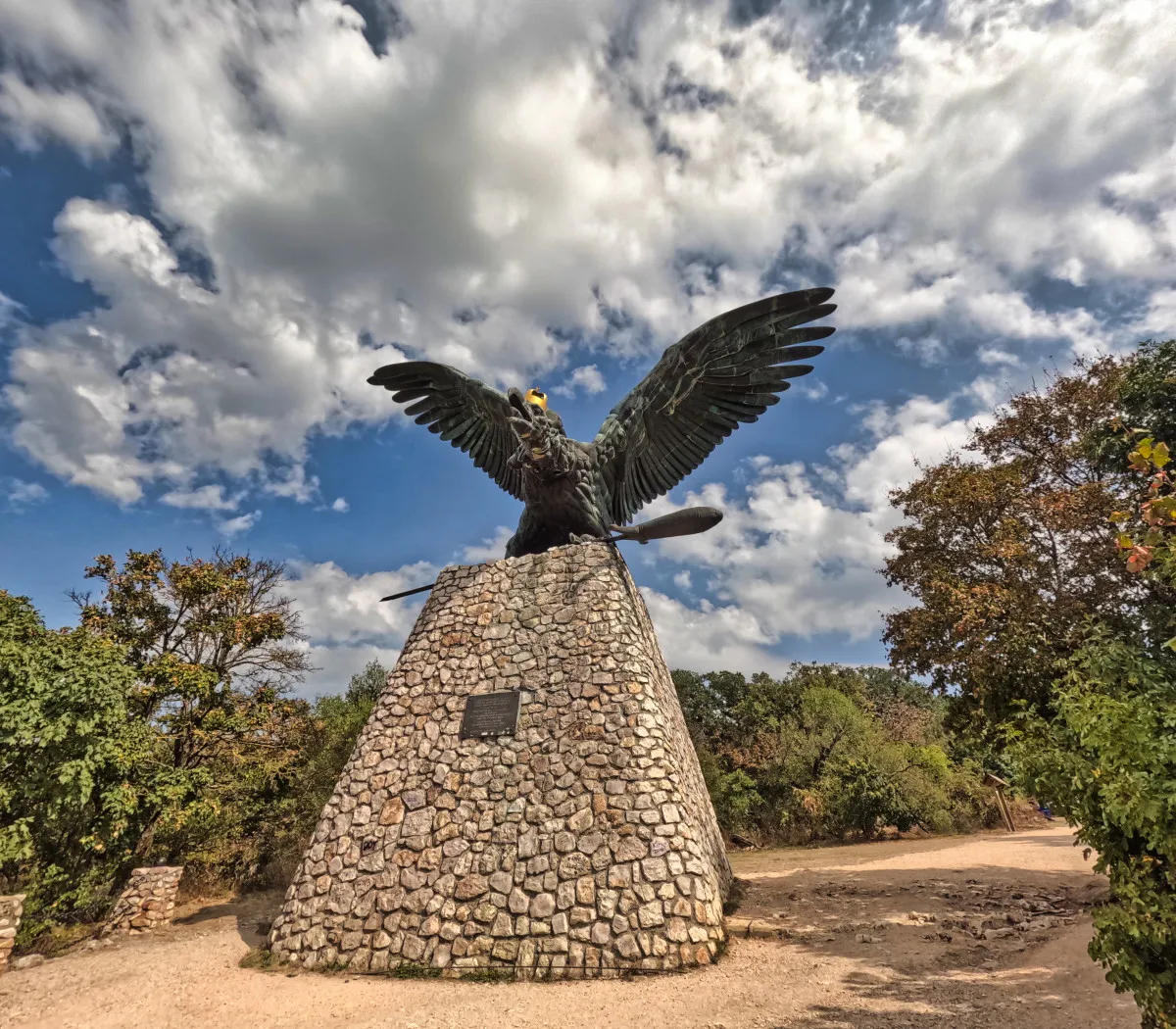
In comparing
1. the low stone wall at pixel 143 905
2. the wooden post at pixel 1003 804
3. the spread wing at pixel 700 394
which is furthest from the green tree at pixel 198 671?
the wooden post at pixel 1003 804

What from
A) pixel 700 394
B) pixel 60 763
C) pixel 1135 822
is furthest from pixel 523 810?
pixel 60 763

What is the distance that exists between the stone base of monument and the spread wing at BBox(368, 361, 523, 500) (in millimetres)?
2190

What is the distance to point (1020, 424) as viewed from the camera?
1005 centimetres

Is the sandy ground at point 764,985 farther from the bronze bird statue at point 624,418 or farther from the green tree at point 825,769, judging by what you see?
the green tree at point 825,769

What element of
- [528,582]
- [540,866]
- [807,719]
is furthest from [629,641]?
[807,719]

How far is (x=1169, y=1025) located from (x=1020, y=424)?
9.82m

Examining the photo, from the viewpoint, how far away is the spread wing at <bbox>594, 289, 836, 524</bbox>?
771 centimetres

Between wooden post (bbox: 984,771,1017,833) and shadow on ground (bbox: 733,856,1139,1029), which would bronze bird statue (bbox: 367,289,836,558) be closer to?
shadow on ground (bbox: 733,856,1139,1029)

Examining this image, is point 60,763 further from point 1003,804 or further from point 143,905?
point 1003,804

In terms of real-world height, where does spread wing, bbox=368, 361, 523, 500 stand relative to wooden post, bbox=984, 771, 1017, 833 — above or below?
above

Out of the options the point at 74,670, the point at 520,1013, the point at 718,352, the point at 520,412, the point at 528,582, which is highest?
the point at 718,352

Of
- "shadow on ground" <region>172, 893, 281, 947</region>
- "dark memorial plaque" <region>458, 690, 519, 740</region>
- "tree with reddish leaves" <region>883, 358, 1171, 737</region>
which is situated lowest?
"shadow on ground" <region>172, 893, 281, 947</region>

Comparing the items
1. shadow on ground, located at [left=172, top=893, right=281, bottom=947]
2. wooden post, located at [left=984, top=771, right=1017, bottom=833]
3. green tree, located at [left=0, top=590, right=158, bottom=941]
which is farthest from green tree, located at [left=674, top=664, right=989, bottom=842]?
green tree, located at [left=0, top=590, right=158, bottom=941]

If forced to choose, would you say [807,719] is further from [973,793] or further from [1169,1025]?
[1169,1025]
